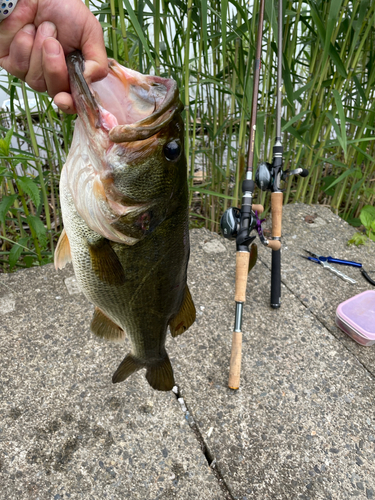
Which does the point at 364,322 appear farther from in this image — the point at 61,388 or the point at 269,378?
the point at 61,388

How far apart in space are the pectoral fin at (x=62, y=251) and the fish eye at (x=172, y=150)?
1.49 feet

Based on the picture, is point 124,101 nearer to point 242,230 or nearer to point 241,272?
point 242,230

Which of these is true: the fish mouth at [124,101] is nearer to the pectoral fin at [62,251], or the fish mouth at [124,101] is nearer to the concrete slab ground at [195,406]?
the pectoral fin at [62,251]

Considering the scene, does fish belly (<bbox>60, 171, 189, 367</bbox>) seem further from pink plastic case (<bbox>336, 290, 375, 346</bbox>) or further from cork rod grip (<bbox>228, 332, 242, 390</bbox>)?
pink plastic case (<bbox>336, 290, 375, 346</bbox>)

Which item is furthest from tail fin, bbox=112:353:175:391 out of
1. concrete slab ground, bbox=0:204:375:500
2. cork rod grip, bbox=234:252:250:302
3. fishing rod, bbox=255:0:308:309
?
fishing rod, bbox=255:0:308:309

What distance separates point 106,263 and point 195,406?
0.98m

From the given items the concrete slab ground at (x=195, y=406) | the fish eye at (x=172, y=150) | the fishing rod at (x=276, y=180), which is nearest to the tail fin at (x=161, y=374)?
the concrete slab ground at (x=195, y=406)

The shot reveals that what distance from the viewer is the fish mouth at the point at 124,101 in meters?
0.90

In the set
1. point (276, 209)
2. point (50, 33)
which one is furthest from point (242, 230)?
point (50, 33)

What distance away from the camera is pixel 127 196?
101cm

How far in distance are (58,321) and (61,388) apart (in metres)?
0.44

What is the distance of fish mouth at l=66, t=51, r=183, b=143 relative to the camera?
90 centimetres

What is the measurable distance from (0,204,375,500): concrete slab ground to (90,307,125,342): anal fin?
0.50 m

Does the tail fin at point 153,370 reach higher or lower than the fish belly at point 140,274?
lower
